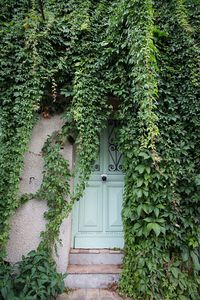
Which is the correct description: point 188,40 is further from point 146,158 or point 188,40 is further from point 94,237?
point 94,237

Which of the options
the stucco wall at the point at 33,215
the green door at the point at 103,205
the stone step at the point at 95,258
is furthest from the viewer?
the green door at the point at 103,205

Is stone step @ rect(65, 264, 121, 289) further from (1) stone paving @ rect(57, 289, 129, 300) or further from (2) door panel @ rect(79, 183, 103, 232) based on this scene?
(2) door panel @ rect(79, 183, 103, 232)

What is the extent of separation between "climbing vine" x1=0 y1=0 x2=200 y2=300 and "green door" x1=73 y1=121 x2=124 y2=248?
1.59 feet

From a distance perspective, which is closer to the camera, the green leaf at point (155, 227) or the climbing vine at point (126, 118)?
the green leaf at point (155, 227)

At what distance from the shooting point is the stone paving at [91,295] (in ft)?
8.47

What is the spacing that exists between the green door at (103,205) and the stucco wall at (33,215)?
0.29 metres

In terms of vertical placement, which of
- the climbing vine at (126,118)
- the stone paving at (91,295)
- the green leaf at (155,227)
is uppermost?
the climbing vine at (126,118)

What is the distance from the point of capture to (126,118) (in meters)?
2.90

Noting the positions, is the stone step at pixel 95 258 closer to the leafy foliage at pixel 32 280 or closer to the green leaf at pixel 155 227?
the leafy foliage at pixel 32 280

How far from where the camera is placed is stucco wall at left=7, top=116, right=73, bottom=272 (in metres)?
2.91

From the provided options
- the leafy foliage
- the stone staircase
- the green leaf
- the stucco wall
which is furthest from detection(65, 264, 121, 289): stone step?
the green leaf

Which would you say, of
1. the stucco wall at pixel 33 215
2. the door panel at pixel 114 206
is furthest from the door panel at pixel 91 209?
the stucco wall at pixel 33 215

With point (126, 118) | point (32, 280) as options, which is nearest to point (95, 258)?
point (32, 280)

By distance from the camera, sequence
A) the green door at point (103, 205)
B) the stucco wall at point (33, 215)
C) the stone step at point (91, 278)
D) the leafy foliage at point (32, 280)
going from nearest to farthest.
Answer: the leafy foliage at point (32, 280)
the stone step at point (91, 278)
the stucco wall at point (33, 215)
the green door at point (103, 205)
